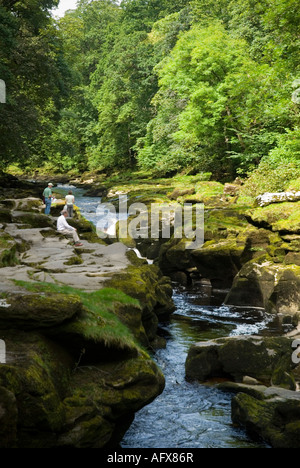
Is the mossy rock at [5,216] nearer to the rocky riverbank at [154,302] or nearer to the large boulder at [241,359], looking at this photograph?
the rocky riverbank at [154,302]

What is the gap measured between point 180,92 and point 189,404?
2998 cm

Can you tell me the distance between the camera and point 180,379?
9547 millimetres

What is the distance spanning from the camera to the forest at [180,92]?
2169 cm

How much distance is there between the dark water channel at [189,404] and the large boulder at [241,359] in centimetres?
42

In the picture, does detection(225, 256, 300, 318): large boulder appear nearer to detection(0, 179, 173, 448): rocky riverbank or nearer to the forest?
the forest

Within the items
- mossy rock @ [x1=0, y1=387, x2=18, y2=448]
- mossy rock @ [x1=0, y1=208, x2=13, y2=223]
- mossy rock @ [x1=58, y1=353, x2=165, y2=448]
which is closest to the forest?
mossy rock @ [x1=0, y1=208, x2=13, y2=223]

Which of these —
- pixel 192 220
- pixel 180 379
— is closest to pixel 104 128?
pixel 192 220

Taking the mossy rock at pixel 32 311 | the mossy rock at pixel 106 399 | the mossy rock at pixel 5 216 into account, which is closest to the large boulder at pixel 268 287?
the mossy rock at pixel 106 399

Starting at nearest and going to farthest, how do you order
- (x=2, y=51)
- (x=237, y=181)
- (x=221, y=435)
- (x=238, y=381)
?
(x=221, y=435)
(x=238, y=381)
(x=2, y=51)
(x=237, y=181)

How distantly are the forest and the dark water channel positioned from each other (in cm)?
871

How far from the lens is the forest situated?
71.2 ft

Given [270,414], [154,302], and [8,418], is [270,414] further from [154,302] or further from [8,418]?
[154,302]
